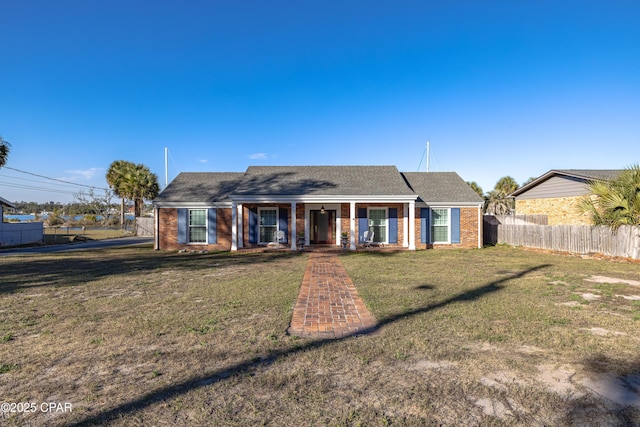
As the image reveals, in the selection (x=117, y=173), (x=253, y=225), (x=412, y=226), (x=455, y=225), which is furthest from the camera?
(x=117, y=173)

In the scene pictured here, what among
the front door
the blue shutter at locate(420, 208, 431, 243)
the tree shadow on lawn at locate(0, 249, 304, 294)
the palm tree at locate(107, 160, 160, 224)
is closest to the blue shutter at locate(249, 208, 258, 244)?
the front door

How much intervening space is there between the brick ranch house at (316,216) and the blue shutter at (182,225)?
0.05 meters

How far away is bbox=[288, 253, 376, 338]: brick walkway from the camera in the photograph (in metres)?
4.92

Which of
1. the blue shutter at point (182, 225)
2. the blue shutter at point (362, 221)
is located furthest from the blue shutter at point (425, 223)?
the blue shutter at point (182, 225)

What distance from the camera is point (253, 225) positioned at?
18.1 metres

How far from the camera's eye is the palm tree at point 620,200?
1260 cm

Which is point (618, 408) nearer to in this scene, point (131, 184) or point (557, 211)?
point (557, 211)

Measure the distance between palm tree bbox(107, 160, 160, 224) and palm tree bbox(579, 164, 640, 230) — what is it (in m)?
35.6

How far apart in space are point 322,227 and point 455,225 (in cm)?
729

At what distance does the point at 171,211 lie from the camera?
1752cm

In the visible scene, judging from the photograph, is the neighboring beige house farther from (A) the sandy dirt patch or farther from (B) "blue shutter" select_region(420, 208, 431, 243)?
(A) the sandy dirt patch

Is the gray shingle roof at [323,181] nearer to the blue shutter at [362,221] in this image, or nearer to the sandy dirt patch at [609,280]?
the blue shutter at [362,221]

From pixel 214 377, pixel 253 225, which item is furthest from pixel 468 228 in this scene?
pixel 214 377

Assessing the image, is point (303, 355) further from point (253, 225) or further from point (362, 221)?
point (253, 225)
